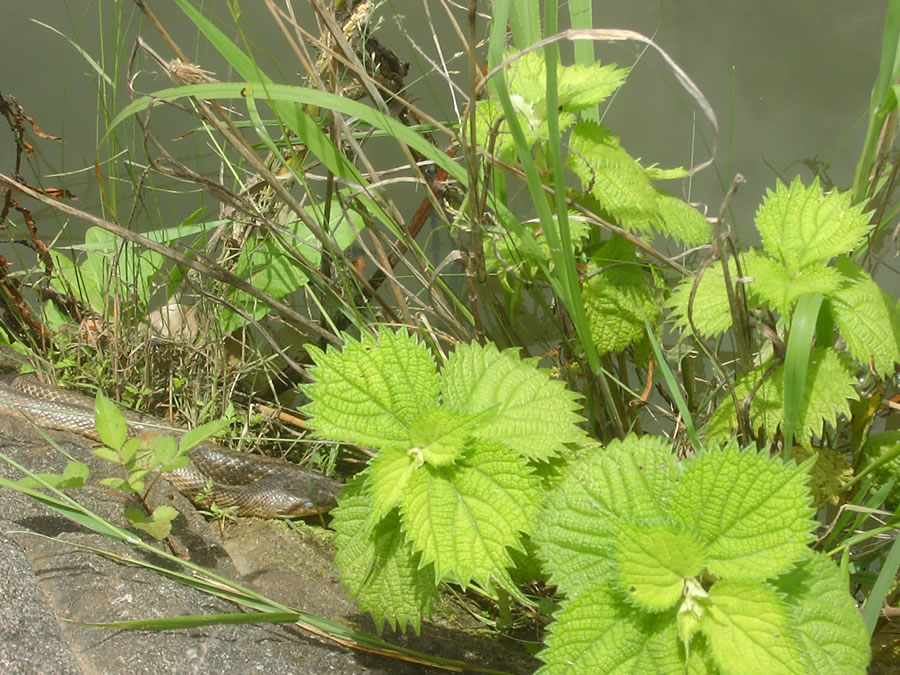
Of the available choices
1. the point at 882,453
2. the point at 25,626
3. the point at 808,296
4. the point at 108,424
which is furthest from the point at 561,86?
the point at 25,626

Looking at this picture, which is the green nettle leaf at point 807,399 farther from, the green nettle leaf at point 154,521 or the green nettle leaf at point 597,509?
the green nettle leaf at point 154,521

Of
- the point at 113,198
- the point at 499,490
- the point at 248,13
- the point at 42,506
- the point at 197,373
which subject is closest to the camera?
the point at 499,490

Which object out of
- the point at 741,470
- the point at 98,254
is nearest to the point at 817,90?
the point at 741,470

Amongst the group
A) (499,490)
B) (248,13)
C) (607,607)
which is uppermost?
(248,13)

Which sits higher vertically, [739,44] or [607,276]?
[739,44]

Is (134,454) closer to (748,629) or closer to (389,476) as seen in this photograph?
(389,476)

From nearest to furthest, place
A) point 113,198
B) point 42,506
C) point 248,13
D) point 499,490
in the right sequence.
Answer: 1. point 499,490
2. point 42,506
3. point 113,198
4. point 248,13

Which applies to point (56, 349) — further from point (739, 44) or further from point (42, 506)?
point (739, 44)

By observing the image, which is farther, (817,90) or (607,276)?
(817,90)
